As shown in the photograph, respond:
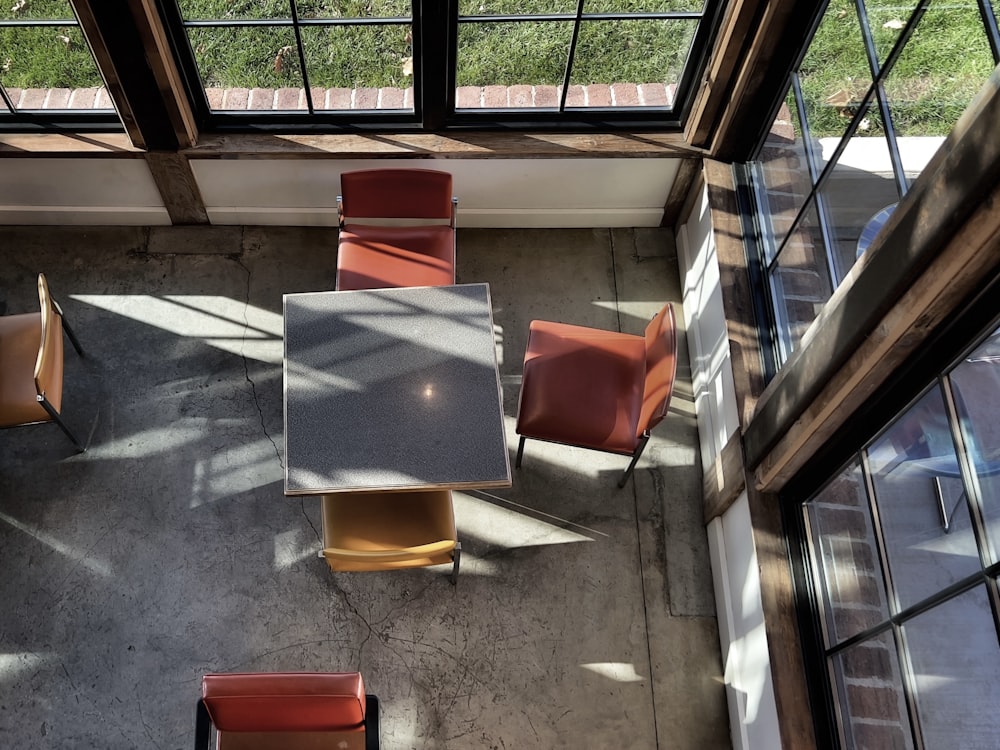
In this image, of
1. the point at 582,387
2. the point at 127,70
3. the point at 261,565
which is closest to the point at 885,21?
the point at 582,387

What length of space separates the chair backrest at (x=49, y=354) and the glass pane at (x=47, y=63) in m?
1.05

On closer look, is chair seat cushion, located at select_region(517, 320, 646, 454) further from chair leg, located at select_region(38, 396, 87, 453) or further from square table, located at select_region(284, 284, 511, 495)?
chair leg, located at select_region(38, 396, 87, 453)

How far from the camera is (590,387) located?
3.86 meters

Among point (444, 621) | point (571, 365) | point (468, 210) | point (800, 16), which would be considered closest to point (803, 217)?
point (800, 16)

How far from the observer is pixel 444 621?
3.84 m

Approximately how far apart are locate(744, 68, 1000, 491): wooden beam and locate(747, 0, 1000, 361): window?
0.35 meters

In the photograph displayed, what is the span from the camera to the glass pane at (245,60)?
3840 millimetres

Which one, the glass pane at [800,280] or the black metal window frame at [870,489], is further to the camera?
the glass pane at [800,280]

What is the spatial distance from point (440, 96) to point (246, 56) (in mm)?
886

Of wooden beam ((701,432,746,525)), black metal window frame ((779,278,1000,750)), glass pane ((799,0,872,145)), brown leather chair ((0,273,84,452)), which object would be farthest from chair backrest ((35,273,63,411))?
glass pane ((799,0,872,145))

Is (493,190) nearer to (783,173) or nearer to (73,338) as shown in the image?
(783,173)

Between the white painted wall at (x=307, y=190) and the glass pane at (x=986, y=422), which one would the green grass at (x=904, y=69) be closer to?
the glass pane at (x=986, y=422)

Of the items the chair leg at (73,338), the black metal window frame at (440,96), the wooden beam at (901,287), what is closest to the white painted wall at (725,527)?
the black metal window frame at (440,96)

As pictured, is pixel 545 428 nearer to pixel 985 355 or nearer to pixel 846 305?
pixel 846 305
